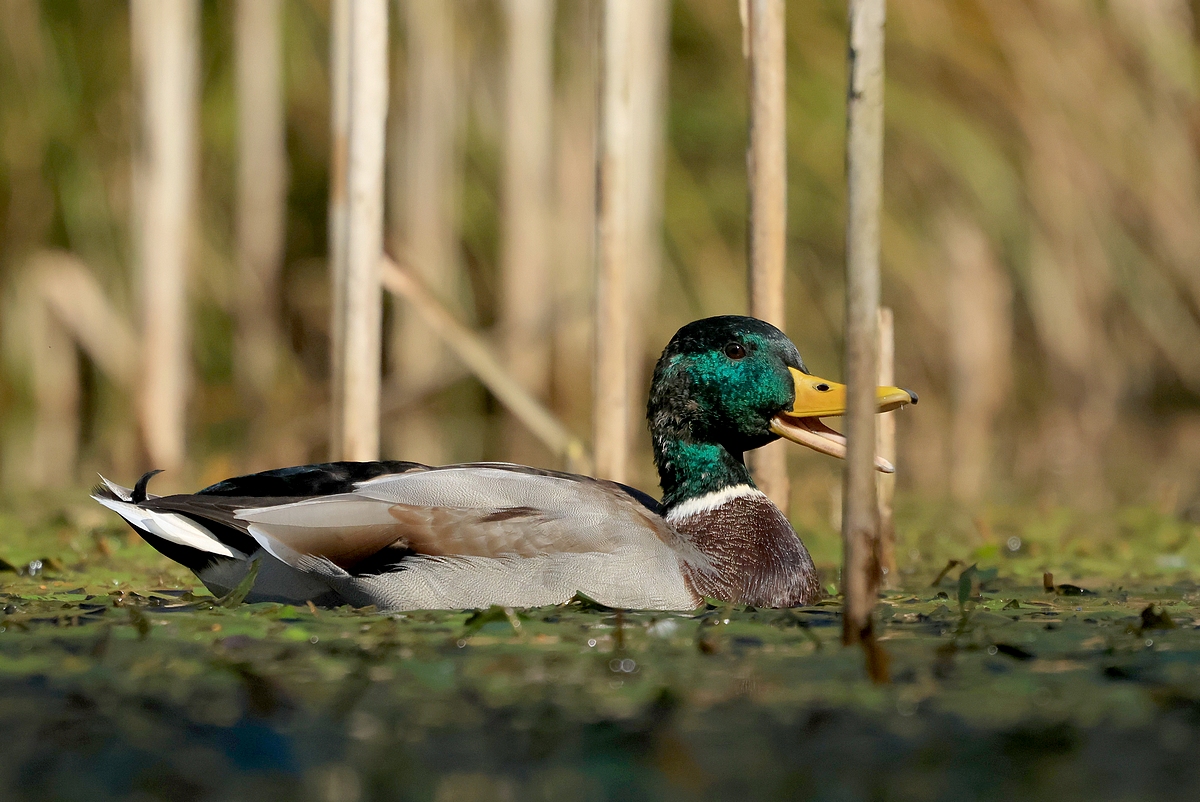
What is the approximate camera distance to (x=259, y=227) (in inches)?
420

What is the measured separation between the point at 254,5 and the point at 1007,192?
5.31 metres

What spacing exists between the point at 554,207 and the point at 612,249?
5.02 meters

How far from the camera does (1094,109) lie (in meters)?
10.9

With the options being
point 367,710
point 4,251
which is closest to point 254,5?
point 4,251

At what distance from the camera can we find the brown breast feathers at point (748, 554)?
14.6 ft

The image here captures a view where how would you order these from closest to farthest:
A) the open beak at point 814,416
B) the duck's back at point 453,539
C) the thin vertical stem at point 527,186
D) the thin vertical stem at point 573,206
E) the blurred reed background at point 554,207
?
the duck's back at point 453,539
the open beak at point 814,416
the blurred reed background at point 554,207
the thin vertical stem at point 527,186
the thin vertical stem at point 573,206

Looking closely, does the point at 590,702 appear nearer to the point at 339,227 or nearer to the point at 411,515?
the point at 411,515

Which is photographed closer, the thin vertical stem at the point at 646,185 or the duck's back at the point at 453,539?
the duck's back at the point at 453,539

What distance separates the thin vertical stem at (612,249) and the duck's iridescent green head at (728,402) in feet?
2.19

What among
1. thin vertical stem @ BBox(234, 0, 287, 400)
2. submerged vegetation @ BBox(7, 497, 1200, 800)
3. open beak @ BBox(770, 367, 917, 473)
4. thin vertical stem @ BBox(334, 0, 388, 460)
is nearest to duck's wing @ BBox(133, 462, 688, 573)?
submerged vegetation @ BBox(7, 497, 1200, 800)

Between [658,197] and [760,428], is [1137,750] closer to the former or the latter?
[760,428]

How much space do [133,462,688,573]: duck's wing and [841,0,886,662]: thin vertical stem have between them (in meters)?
1.10

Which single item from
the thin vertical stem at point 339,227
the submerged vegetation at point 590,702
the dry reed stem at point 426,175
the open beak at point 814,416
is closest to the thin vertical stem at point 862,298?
the submerged vegetation at point 590,702

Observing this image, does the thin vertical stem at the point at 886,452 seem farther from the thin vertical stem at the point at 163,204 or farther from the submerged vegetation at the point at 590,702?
the thin vertical stem at the point at 163,204
